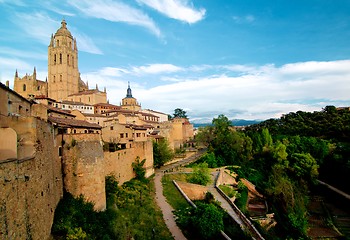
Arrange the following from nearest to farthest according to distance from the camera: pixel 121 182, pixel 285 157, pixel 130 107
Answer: pixel 121 182, pixel 285 157, pixel 130 107

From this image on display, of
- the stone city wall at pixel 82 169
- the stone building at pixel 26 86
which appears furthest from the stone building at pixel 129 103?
the stone city wall at pixel 82 169

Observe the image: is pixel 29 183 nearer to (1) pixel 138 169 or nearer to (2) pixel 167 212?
(2) pixel 167 212

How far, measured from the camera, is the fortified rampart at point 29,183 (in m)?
7.30

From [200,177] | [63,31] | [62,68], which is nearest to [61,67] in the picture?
[62,68]

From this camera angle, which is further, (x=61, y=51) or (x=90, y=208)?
(x=61, y=51)

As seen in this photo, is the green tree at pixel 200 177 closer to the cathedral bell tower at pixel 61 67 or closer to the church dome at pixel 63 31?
the cathedral bell tower at pixel 61 67

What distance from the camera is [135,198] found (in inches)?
854

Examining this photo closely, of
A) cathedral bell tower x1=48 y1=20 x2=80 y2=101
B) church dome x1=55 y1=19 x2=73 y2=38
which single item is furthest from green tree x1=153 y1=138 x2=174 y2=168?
church dome x1=55 y1=19 x2=73 y2=38

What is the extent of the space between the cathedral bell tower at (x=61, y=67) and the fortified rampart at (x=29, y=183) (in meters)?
64.3

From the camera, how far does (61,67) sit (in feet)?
244

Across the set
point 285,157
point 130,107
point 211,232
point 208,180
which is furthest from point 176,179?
point 130,107

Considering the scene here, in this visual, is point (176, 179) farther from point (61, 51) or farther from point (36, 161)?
point (61, 51)

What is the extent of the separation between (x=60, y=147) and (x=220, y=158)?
114 feet

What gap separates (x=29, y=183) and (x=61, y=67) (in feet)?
240
